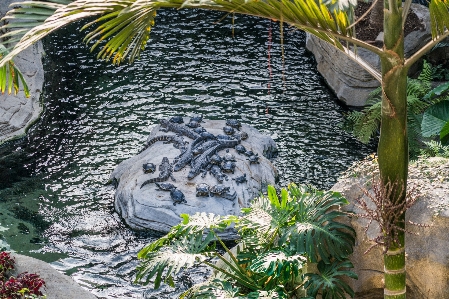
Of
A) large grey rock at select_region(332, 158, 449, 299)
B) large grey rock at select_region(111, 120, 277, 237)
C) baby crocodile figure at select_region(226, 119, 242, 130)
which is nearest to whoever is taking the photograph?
large grey rock at select_region(332, 158, 449, 299)

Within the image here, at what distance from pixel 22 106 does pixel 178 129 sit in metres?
3.58

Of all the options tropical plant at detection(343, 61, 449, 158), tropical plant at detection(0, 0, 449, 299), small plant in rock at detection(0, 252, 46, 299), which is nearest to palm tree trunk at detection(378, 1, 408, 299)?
tropical plant at detection(0, 0, 449, 299)

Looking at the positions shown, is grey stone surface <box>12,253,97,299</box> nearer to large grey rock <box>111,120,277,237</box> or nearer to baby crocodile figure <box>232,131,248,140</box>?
large grey rock <box>111,120,277,237</box>

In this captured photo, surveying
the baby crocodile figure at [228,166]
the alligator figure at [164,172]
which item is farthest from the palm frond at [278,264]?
the baby crocodile figure at [228,166]

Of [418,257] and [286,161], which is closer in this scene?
[418,257]

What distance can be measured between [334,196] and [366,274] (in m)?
0.79

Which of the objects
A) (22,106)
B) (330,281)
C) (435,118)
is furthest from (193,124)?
(330,281)

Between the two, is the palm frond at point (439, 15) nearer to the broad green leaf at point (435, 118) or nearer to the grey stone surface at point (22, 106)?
the broad green leaf at point (435, 118)

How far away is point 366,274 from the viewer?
653cm

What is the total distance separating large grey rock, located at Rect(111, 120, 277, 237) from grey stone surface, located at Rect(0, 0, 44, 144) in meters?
2.85

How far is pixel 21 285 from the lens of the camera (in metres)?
7.30

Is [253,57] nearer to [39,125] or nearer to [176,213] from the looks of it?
[39,125]

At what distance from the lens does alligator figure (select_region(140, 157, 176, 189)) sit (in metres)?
11.7

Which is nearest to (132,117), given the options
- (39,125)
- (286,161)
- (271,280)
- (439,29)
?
(39,125)
